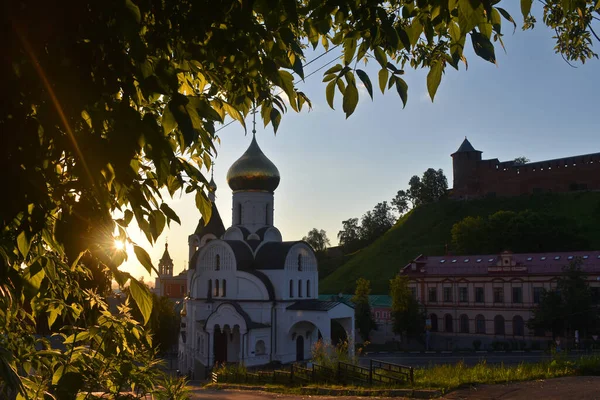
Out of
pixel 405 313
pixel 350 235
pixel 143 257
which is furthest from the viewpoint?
pixel 350 235

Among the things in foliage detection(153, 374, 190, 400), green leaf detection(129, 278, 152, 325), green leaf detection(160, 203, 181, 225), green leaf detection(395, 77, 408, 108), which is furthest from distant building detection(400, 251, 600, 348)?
green leaf detection(129, 278, 152, 325)

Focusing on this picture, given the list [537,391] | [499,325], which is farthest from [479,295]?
[537,391]

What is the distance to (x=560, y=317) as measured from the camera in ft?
102

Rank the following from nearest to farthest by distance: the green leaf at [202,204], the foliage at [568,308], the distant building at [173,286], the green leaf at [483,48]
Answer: the green leaf at [483,48] → the green leaf at [202,204] → the foliage at [568,308] → the distant building at [173,286]

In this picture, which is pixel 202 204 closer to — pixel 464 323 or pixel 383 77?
pixel 383 77

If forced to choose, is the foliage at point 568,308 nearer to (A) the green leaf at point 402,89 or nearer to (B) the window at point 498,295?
(B) the window at point 498,295

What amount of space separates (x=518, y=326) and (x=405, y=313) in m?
6.92

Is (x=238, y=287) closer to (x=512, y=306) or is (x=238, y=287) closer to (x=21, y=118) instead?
(x=512, y=306)

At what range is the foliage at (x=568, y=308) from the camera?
30.8 m

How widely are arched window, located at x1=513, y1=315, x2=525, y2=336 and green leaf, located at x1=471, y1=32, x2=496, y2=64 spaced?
3623cm

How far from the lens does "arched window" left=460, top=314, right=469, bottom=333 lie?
3753 cm

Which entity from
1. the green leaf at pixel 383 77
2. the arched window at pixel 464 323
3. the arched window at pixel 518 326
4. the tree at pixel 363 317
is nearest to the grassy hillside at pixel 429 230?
the tree at pixel 363 317

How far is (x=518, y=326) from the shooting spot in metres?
35.2

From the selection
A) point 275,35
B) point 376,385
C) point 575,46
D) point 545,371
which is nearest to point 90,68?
point 275,35
